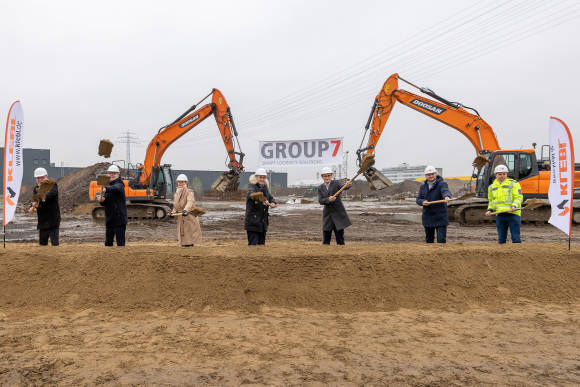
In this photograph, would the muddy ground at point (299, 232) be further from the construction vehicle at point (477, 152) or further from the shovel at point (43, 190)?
the shovel at point (43, 190)

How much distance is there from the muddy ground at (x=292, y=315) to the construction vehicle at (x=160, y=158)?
1000cm

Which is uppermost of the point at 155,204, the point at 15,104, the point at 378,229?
the point at 15,104

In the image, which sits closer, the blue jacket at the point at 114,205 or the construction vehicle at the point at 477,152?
the blue jacket at the point at 114,205

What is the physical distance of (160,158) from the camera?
50.9 feet

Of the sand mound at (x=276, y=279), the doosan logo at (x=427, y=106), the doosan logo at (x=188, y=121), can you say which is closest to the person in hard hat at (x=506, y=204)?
the sand mound at (x=276, y=279)

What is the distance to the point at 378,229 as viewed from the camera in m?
13.8

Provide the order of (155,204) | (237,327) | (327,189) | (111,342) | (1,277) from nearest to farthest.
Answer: (111,342)
(237,327)
(1,277)
(327,189)
(155,204)

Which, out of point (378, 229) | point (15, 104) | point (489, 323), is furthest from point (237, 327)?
point (378, 229)

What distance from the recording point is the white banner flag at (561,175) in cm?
538

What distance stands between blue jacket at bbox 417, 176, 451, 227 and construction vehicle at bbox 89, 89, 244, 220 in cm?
934

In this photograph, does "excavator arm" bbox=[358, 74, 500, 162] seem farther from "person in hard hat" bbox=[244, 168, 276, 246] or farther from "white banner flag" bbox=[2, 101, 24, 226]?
"white banner flag" bbox=[2, 101, 24, 226]

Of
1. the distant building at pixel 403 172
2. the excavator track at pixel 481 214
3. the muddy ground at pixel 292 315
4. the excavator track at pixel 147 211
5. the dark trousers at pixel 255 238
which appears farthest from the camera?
the distant building at pixel 403 172

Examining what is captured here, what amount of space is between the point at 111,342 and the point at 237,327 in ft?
3.80

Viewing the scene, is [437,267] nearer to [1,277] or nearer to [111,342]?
[111,342]
